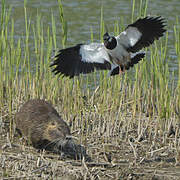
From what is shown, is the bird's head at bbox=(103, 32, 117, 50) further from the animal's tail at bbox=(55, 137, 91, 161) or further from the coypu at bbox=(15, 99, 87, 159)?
the animal's tail at bbox=(55, 137, 91, 161)

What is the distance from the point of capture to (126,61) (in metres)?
5.90

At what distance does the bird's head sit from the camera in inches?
216

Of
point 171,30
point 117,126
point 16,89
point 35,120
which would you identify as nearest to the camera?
point 35,120

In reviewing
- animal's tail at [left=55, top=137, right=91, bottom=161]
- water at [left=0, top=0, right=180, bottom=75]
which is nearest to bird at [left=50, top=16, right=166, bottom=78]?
animal's tail at [left=55, top=137, right=91, bottom=161]

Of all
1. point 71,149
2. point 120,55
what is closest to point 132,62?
point 120,55

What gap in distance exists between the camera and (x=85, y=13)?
12047 mm

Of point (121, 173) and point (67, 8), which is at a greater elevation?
point (67, 8)

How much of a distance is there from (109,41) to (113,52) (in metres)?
0.28

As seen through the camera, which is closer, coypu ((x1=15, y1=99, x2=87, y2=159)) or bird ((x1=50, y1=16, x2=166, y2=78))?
coypu ((x1=15, y1=99, x2=87, y2=159))

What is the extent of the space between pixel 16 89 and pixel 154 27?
1.81m

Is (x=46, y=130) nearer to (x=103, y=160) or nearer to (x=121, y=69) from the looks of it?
(x=103, y=160)

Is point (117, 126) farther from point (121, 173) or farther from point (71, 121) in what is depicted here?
point (121, 173)

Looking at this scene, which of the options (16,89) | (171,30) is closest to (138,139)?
(16,89)

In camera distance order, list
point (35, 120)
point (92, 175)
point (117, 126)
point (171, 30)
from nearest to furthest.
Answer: point (92, 175), point (35, 120), point (117, 126), point (171, 30)
